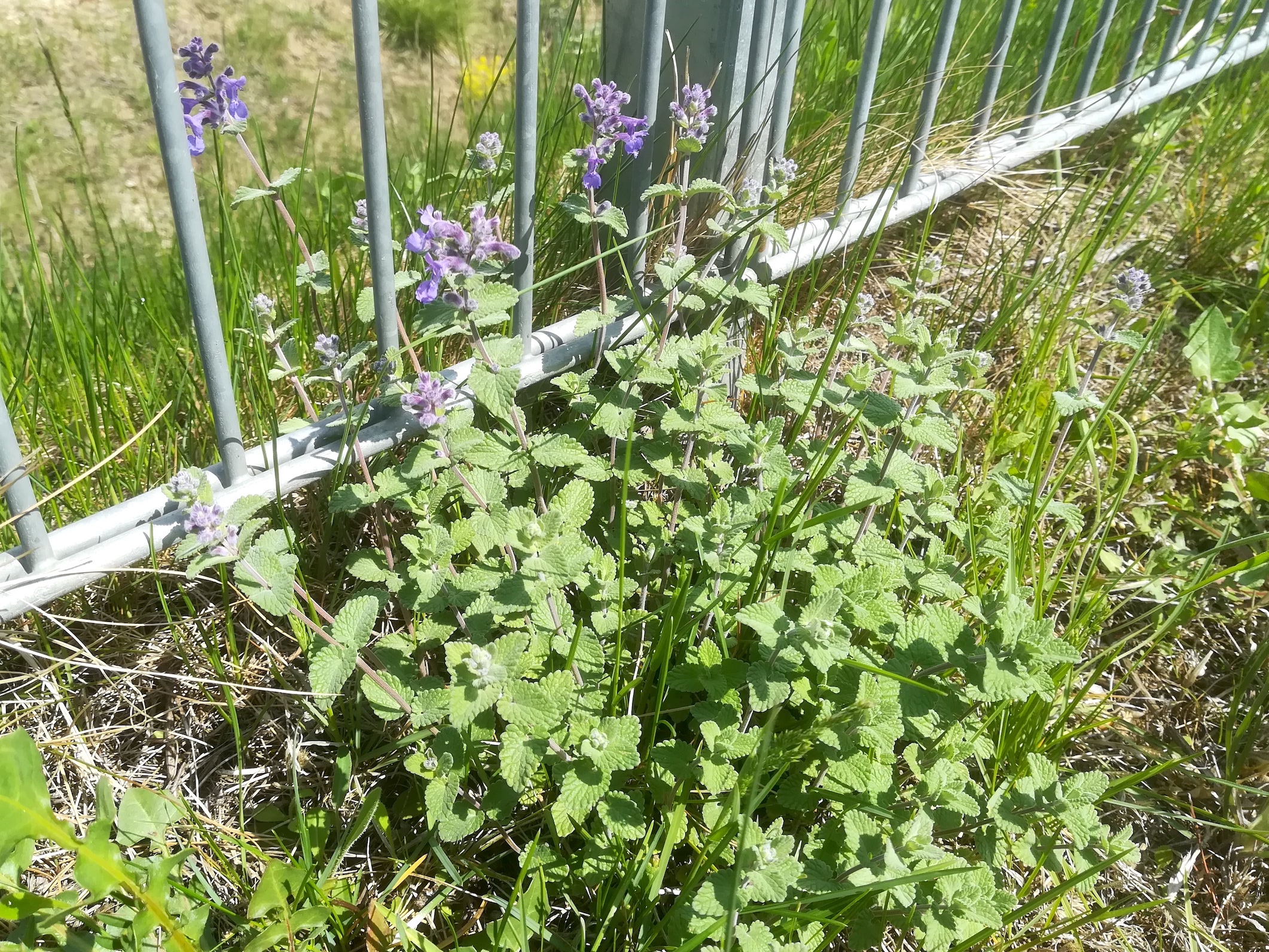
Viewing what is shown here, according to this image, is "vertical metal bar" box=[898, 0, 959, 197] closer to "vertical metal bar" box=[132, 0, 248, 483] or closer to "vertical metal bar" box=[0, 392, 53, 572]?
"vertical metal bar" box=[132, 0, 248, 483]

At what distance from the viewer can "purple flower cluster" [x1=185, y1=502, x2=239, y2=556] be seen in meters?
1.51

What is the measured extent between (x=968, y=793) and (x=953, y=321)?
1528 mm

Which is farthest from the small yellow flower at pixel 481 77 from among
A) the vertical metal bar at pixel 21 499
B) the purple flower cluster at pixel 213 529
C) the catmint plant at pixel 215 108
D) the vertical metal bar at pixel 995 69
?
the purple flower cluster at pixel 213 529

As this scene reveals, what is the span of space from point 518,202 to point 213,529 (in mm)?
964

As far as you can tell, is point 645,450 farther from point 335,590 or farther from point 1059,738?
point 1059,738

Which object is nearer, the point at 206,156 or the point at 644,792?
the point at 644,792

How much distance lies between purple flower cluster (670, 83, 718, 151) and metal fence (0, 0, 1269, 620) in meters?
0.16

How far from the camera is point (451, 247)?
5.57ft

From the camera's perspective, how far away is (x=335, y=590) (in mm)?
2051

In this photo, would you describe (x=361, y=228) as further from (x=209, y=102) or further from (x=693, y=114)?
(x=693, y=114)

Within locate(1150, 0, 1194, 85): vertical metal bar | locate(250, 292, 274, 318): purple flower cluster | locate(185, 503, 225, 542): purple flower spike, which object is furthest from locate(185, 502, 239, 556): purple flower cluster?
locate(1150, 0, 1194, 85): vertical metal bar

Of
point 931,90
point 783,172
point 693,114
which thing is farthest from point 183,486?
point 931,90

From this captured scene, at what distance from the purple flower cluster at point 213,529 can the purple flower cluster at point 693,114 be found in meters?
1.18

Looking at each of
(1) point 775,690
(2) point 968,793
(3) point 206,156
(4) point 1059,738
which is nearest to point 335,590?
(1) point 775,690
